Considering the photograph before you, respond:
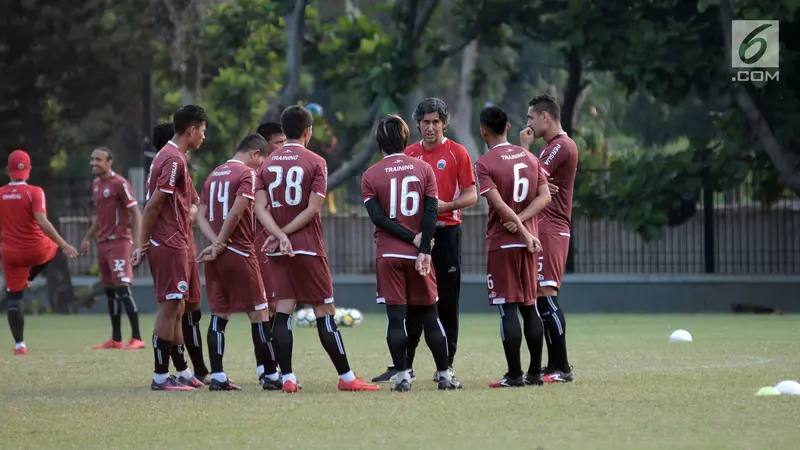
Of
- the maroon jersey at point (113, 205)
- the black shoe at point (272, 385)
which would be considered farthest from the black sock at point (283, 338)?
the maroon jersey at point (113, 205)

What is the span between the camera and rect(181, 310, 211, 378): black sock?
1221cm

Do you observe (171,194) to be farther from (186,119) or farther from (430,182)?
(430,182)

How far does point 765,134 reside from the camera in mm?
22219

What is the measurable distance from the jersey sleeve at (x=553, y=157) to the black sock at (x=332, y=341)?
2.20 metres

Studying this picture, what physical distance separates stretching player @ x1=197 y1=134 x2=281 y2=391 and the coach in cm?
115

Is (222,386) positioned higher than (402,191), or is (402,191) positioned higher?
(402,191)

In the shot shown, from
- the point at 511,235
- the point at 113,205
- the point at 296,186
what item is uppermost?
the point at 113,205

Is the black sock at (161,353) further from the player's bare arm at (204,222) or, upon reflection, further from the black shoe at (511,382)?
the black shoe at (511,382)

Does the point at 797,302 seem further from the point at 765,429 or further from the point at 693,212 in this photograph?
the point at 765,429

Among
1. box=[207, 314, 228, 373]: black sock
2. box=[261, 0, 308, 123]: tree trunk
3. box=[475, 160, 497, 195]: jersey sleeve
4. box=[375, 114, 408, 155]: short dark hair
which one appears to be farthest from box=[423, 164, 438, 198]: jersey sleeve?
box=[261, 0, 308, 123]: tree trunk

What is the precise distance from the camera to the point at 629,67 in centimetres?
2273

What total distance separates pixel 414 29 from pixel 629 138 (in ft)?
118

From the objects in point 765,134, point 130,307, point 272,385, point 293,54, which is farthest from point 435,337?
point 293,54

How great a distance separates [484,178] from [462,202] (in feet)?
1.50
